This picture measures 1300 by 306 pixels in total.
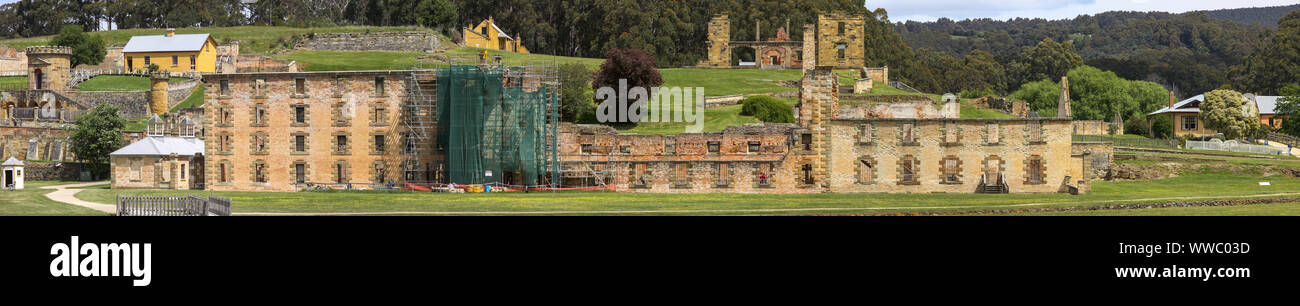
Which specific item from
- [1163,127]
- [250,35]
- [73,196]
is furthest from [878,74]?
[250,35]

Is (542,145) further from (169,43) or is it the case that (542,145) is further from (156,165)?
(169,43)

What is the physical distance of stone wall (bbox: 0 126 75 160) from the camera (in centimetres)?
7656

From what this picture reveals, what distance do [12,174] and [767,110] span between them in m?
37.9

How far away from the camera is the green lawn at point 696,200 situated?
43.2 metres

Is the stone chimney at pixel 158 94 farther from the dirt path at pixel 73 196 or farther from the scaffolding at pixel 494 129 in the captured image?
the scaffolding at pixel 494 129

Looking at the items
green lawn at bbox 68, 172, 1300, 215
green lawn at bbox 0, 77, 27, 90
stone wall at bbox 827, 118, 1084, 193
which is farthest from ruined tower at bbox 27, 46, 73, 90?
stone wall at bbox 827, 118, 1084, 193

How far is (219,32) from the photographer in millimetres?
129875

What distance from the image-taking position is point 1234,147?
78500 mm

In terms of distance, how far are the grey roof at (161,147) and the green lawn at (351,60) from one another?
30.7 meters
